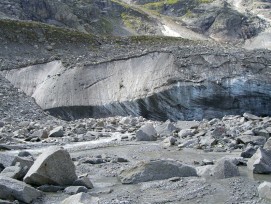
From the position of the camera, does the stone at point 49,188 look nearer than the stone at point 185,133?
Yes

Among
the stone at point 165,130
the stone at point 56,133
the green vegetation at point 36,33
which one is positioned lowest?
the stone at point 165,130

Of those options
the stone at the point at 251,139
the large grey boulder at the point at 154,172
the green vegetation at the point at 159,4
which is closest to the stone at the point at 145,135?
the stone at the point at 251,139

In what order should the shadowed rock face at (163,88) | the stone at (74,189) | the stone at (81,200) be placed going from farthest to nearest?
the shadowed rock face at (163,88)
the stone at (74,189)
the stone at (81,200)

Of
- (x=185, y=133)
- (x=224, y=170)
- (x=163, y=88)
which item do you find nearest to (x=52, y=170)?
(x=224, y=170)

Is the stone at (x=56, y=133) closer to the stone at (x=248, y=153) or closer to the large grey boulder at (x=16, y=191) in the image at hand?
the stone at (x=248, y=153)

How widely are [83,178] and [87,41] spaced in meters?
40.9

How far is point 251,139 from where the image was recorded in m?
16.1

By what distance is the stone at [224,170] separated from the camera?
10.3 meters

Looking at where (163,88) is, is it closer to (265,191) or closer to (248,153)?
(248,153)

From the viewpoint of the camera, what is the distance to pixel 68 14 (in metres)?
107

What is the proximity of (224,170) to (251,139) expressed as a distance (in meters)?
6.13

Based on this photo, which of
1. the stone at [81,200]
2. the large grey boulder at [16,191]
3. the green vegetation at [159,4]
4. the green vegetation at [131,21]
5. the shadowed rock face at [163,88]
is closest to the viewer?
the stone at [81,200]

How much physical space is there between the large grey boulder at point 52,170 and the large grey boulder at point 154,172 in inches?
51.8

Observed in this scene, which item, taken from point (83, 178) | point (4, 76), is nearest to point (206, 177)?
point (83, 178)
